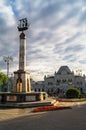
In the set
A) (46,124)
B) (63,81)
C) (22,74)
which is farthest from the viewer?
(63,81)

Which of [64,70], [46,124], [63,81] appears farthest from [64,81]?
[46,124]

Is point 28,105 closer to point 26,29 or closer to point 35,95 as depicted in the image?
point 35,95

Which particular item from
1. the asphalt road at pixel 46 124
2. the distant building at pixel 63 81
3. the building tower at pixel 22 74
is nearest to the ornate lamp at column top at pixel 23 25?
the building tower at pixel 22 74

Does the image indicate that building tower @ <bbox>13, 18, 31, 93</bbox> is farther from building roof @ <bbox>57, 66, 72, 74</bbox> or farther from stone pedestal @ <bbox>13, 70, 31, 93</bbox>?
building roof @ <bbox>57, 66, 72, 74</bbox>

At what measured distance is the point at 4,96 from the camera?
35938 millimetres

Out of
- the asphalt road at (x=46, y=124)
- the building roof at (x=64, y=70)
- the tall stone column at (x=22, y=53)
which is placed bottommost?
the asphalt road at (x=46, y=124)

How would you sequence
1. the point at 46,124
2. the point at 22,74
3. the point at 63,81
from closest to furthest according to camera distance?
the point at 46,124 < the point at 22,74 < the point at 63,81

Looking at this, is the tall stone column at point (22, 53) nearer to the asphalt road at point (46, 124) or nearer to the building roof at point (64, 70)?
the asphalt road at point (46, 124)

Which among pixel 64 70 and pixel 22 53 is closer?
pixel 22 53

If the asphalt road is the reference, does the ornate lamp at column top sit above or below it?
above

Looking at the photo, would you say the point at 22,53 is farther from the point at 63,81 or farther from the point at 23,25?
the point at 63,81

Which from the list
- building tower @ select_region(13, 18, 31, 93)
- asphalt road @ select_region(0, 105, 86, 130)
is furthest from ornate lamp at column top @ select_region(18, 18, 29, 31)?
asphalt road @ select_region(0, 105, 86, 130)

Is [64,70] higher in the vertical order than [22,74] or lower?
higher

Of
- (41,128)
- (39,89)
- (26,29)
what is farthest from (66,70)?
(41,128)
